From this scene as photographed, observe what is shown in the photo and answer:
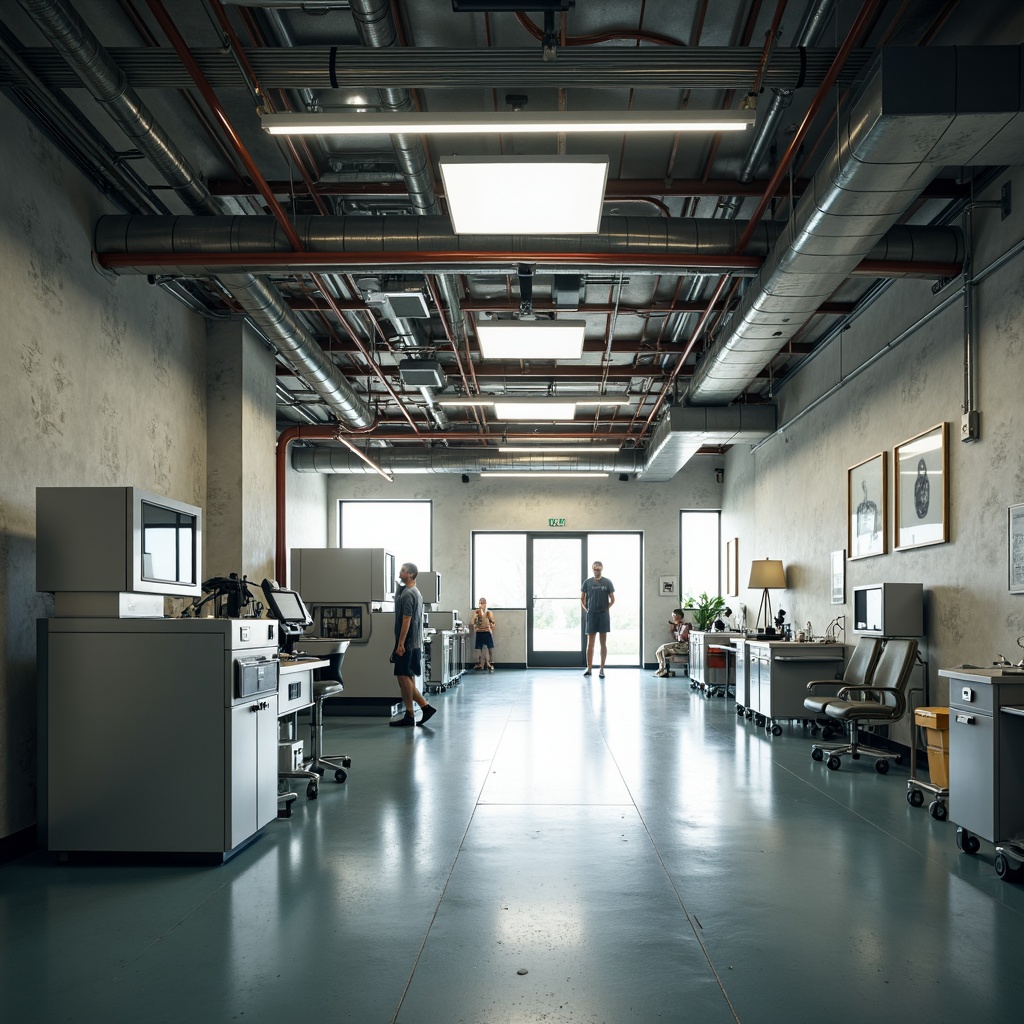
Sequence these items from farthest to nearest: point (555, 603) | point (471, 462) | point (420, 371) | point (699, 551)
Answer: point (555, 603)
point (699, 551)
point (471, 462)
point (420, 371)

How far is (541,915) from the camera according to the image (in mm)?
3730

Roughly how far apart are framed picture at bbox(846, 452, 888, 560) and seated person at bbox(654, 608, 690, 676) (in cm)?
713

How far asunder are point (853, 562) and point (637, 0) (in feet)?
19.4

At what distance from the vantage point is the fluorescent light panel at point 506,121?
4.18 meters

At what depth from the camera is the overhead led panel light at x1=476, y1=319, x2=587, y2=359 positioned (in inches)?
315

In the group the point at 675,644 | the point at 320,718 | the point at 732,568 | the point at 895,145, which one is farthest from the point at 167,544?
the point at 675,644

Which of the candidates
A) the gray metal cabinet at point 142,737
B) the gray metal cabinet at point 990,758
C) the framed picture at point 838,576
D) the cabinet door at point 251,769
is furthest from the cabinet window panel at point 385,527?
the gray metal cabinet at point 990,758

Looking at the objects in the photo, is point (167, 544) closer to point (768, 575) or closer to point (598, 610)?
point (768, 575)

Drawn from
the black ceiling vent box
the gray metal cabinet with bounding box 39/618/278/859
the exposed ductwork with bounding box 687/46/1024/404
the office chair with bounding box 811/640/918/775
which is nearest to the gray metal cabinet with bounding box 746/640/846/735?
the office chair with bounding box 811/640/918/775

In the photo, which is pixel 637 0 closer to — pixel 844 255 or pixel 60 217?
pixel 844 255

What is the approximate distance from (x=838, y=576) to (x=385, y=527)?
10048 millimetres

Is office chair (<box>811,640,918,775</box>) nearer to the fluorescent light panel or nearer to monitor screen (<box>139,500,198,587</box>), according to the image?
the fluorescent light panel

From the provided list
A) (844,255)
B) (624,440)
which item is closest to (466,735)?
(844,255)

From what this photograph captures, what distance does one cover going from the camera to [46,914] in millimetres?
3832
